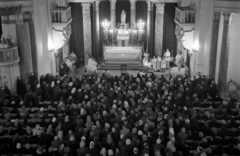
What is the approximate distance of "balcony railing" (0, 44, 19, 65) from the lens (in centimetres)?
1859

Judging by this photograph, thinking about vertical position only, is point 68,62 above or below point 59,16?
below

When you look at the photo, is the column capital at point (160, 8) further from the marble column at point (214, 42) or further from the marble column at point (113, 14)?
the marble column at point (214, 42)

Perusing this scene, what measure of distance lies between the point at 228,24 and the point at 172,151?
1092cm

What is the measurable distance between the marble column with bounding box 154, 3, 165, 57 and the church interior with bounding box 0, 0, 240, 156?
0.08 metres

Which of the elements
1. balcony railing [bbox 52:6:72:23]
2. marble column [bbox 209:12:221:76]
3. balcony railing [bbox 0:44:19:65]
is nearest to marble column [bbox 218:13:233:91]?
marble column [bbox 209:12:221:76]

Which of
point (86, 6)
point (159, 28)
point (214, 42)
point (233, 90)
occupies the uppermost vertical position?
point (86, 6)

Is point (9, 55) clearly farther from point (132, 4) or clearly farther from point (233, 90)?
point (233, 90)

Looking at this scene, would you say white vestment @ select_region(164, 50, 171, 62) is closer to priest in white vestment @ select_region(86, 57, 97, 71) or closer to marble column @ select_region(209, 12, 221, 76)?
marble column @ select_region(209, 12, 221, 76)

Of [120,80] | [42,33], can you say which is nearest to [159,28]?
[120,80]

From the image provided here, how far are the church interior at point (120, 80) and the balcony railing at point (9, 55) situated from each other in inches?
2.3

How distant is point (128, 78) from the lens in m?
19.2

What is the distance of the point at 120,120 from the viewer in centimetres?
1366

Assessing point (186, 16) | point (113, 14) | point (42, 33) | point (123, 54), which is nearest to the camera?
point (42, 33)

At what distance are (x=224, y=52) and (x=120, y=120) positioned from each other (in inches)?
376
